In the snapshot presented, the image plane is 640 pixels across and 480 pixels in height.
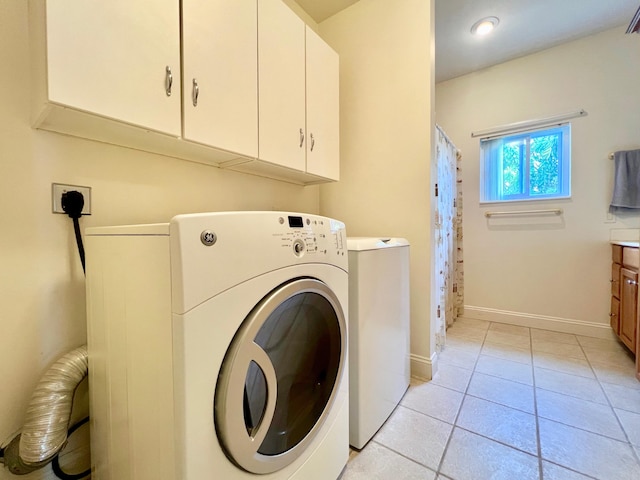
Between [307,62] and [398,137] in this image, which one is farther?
[398,137]

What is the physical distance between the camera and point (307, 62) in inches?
59.6

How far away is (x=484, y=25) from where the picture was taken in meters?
2.17

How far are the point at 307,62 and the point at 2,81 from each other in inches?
49.3

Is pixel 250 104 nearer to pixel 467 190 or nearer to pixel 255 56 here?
pixel 255 56

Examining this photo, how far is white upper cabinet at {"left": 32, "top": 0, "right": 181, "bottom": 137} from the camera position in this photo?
716mm

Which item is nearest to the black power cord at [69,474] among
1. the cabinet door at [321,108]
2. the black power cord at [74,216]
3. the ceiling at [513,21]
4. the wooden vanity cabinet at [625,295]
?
the black power cord at [74,216]

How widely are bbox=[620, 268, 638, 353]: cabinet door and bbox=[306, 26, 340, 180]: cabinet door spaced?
6.84 ft

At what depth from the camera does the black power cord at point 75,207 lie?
0.93 m

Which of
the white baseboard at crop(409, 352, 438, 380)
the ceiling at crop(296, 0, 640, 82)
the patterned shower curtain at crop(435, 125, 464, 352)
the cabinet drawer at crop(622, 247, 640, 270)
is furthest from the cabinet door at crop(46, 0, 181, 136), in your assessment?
the cabinet drawer at crop(622, 247, 640, 270)

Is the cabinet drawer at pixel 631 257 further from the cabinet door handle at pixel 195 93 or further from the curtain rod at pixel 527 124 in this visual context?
the cabinet door handle at pixel 195 93

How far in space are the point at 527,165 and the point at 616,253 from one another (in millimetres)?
1059

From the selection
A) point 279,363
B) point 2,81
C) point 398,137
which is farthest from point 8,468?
point 398,137

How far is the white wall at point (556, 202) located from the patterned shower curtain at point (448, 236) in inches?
9.2

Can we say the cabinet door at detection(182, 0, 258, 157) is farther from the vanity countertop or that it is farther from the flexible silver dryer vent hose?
the vanity countertop
